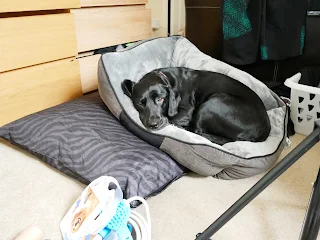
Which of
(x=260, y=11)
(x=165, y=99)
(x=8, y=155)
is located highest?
(x=260, y=11)

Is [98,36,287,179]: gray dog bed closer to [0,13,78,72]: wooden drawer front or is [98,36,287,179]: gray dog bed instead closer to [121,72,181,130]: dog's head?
[121,72,181,130]: dog's head

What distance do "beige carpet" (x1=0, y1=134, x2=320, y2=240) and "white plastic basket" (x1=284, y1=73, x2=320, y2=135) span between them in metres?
0.30

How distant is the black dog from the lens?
139 centimetres

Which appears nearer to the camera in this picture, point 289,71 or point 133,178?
point 133,178

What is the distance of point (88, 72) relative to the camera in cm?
203

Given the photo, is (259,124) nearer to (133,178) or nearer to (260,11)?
(133,178)

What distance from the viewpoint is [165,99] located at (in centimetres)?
150

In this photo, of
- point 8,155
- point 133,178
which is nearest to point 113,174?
point 133,178

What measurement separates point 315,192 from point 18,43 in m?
1.51

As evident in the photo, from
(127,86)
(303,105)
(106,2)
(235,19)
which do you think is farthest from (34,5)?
(303,105)

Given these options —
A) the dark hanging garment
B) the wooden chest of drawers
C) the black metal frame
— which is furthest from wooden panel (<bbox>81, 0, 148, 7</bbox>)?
the black metal frame

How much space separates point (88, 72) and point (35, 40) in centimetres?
44

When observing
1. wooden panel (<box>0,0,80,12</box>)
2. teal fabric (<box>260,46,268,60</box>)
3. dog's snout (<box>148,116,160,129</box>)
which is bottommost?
dog's snout (<box>148,116,160,129</box>)

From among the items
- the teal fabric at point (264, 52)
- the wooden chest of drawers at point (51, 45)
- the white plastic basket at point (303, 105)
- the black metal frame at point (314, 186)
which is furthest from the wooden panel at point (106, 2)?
the black metal frame at point (314, 186)
